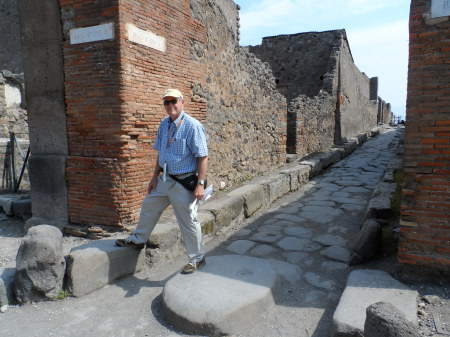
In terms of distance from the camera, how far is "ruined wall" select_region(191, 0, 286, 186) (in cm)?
534

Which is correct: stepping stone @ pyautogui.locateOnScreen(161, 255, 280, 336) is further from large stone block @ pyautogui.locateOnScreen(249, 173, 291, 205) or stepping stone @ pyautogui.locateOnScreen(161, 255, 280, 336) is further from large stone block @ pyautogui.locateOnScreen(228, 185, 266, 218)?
large stone block @ pyautogui.locateOnScreen(249, 173, 291, 205)

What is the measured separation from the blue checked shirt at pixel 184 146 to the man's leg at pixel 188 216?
0.18 meters

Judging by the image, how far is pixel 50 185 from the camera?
4238mm

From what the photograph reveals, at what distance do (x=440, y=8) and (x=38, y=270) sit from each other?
12.3 feet

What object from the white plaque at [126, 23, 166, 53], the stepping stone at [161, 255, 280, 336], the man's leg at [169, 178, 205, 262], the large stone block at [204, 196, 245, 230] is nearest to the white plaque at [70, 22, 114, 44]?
the white plaque at [126, 23, 166, 53]

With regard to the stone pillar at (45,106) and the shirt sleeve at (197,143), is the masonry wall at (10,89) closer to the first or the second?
the stone pillar at (45,106)

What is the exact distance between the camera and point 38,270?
111 inches

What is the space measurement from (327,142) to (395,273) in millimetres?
9333

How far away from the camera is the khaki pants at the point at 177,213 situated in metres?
3.05

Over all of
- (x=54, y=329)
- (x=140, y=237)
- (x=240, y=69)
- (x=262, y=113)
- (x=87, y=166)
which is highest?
(x=240, y=69)

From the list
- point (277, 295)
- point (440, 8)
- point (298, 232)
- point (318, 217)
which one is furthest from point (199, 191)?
point (318, 217)

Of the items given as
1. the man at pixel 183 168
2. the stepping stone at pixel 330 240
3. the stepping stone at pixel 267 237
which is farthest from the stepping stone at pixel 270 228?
the man at pixel 183 168

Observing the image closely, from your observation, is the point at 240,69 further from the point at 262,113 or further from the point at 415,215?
the point at 415,215

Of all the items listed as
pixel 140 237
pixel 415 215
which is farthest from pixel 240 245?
pixel 415 215
